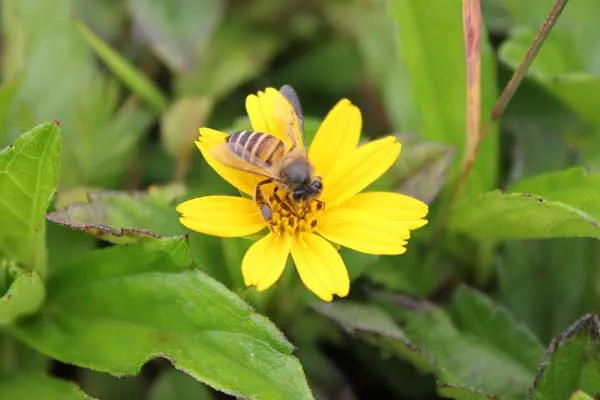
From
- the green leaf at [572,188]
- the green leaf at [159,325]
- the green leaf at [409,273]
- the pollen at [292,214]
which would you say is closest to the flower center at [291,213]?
the pollen at [292,214]

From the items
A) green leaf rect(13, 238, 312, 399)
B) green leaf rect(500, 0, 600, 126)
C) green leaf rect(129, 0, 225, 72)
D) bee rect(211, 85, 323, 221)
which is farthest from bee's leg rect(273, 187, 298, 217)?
green leaf rect(129, 0, 225, 72)

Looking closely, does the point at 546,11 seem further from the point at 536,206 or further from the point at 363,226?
the point at 363,226

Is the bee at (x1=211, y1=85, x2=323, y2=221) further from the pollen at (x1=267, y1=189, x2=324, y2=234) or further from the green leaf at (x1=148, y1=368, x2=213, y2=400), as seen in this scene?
the green leaf at (x1=148, y1=368, x2=213, y2=400)

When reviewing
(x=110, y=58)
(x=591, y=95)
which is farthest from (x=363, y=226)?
(x=110, y=58)

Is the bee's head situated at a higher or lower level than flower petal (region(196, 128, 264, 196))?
lower

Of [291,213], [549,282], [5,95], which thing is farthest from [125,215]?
[549,282]

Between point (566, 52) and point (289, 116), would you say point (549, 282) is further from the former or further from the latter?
point (289, 116)
